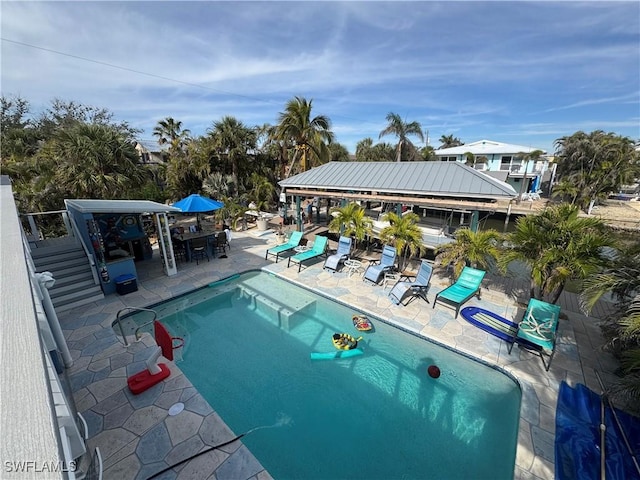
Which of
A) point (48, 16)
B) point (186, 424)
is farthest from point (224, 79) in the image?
point (186, 424)

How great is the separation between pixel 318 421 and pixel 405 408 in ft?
5.92

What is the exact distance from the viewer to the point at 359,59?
51.2 feet

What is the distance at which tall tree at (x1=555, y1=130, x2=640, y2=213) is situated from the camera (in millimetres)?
28891

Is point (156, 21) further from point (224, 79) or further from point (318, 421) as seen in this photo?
point (318, 421)

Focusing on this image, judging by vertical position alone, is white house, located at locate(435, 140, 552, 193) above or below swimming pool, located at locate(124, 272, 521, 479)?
above

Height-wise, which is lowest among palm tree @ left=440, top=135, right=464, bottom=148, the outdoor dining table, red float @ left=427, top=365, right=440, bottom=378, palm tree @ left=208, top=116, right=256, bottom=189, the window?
red float @ left=427, top=365, right=440, bottom=378

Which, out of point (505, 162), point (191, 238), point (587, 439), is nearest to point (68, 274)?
point (191, 238)

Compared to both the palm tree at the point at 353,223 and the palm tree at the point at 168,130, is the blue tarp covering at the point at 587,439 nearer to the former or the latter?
the palm tree at the point at 353,223

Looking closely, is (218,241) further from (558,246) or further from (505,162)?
(505,162)

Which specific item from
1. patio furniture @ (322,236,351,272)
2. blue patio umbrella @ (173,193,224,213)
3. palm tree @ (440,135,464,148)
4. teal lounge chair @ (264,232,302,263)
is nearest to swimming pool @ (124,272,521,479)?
patio furniture @ (322,236,351,272)

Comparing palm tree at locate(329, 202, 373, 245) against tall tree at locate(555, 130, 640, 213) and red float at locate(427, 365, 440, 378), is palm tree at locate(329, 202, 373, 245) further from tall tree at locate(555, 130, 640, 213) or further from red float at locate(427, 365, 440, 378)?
tall tree at locate(555, 130, 640, 213)

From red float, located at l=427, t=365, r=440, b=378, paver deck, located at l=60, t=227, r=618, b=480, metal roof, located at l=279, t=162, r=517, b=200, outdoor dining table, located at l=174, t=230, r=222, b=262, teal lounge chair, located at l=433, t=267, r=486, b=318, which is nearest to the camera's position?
paver deck, located at l=60, t=227, r=618, b=480

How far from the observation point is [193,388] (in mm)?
5520

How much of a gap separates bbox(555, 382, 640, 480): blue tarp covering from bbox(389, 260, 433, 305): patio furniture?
4035mm
